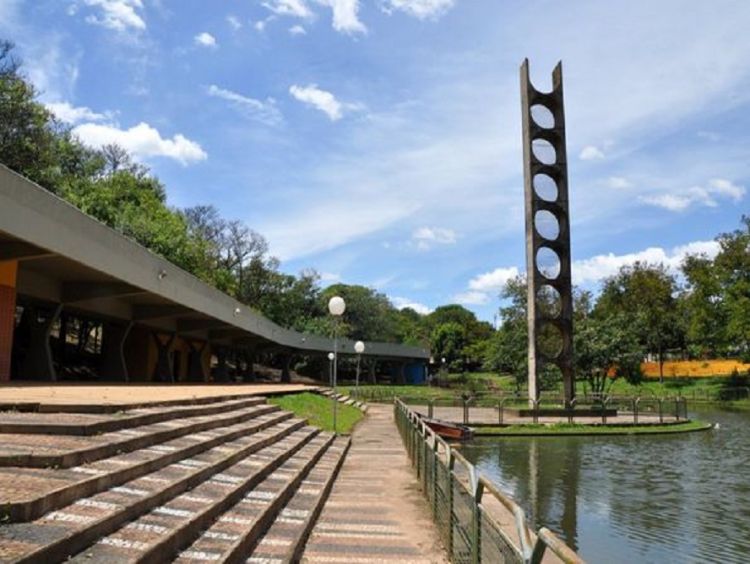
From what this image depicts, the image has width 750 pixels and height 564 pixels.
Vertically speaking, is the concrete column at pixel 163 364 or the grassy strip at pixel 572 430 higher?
the concrete column at pixel 163 364

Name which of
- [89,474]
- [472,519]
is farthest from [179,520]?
[472,519]

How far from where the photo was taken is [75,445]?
5.46m

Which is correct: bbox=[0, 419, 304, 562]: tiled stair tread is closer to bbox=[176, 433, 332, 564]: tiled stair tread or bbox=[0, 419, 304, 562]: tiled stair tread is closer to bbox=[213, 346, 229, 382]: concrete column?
bbox=[176, 433, 332, 564]: tiled stair tread

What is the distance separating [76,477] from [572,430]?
22.7 meters

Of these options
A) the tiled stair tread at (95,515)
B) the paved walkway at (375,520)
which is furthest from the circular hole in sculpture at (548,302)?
the tiled stair tread at (95,515)

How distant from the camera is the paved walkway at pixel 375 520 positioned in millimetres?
6207

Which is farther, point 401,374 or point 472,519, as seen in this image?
point 401,374

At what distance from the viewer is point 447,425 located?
22203mm

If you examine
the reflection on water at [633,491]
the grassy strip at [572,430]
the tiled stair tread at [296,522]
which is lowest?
the reflection on water at [633,491]

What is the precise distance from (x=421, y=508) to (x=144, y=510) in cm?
434

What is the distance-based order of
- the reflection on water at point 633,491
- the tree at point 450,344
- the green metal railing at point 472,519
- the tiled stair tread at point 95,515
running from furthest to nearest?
the tree at point 450,344 < the reflection on water at point 633,491 < the tiled stair tread at point 95,515 < the green metal railing at point 472,519

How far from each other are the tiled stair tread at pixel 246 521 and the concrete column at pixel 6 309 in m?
8.40

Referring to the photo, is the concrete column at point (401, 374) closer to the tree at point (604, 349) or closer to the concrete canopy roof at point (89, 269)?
the tree at point (604, 349)

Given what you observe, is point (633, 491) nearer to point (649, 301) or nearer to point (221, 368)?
point (221, 368)
